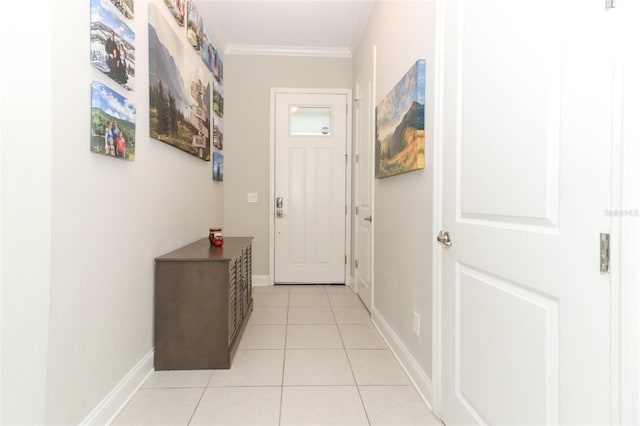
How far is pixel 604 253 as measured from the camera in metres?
0.83

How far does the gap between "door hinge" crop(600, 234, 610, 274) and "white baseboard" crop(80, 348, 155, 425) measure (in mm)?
1893

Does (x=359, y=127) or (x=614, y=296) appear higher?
(x=359, y=127)

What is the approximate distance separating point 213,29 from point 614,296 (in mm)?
3902

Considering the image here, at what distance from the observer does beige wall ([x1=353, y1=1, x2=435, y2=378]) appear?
5.97 ft

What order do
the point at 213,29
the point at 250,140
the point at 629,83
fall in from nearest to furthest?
the point at 629,83 < the point at 213,29 < the point at 250,140

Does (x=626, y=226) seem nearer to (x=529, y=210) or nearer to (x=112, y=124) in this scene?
(x=529, y=210)

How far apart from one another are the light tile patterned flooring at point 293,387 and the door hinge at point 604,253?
120cm

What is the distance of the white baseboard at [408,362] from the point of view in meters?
1.80

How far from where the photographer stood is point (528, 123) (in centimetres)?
107

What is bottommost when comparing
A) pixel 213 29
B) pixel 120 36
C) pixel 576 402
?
pixel 576 402

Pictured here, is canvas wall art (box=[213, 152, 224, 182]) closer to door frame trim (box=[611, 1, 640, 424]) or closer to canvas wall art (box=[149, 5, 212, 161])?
canvas wall art (box=[149, 5, 212, 161])

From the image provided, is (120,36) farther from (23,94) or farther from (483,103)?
(483,103)

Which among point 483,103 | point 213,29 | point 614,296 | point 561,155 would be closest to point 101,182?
point 483,103

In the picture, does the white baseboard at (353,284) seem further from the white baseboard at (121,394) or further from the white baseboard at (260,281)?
the white baseboard at (121,394)
